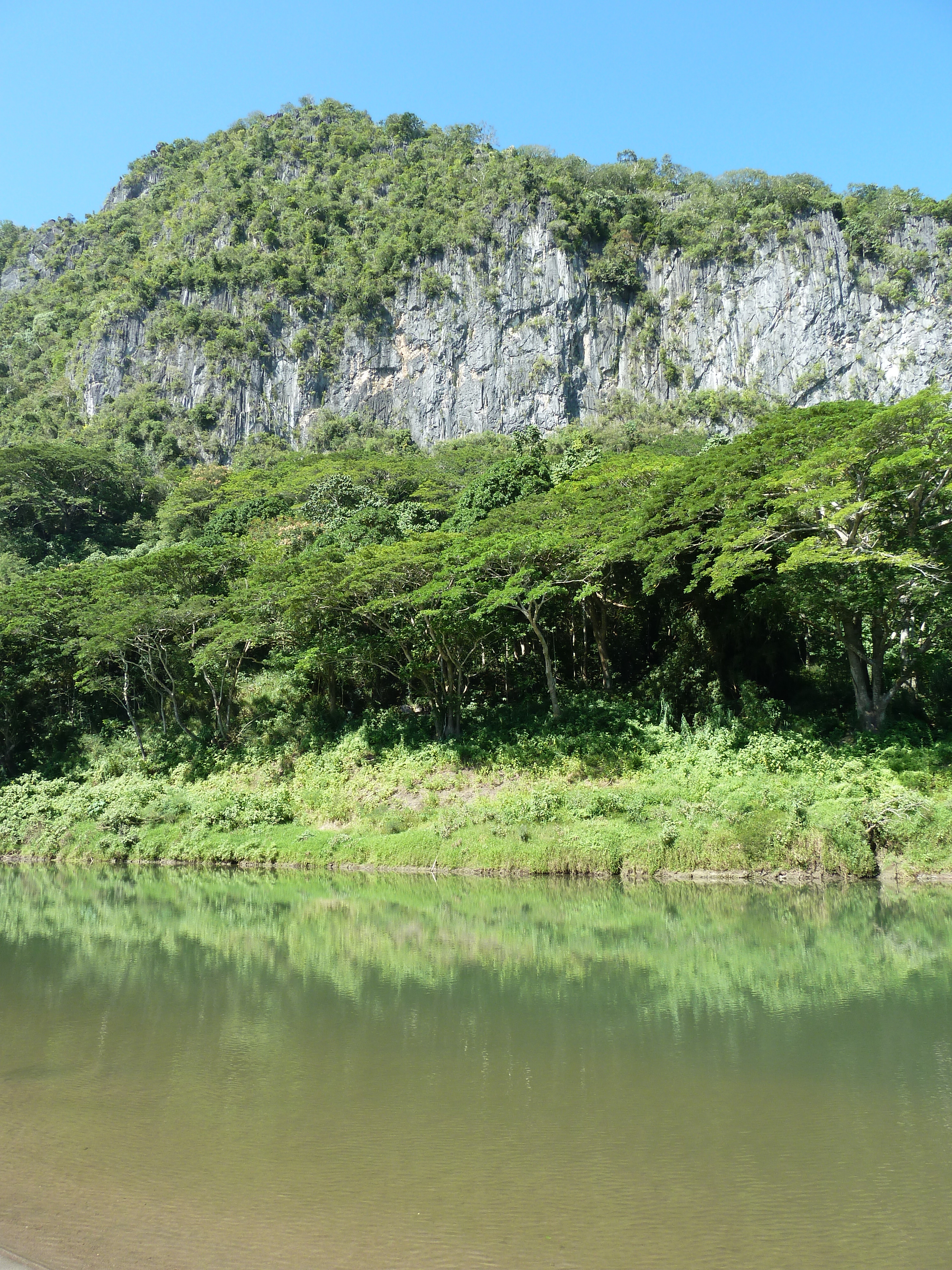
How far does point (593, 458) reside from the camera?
121ft

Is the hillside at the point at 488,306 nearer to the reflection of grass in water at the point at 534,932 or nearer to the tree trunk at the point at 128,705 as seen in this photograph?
the tree trunk at the point at 128,705

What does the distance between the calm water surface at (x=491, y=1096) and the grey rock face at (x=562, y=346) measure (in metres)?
77.9

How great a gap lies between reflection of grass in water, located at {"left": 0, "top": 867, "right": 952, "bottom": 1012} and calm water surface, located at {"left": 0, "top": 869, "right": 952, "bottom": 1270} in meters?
0.08

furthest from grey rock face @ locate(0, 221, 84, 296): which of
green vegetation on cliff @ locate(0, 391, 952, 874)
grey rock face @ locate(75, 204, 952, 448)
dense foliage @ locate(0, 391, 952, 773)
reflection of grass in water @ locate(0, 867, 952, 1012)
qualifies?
reflection of grass in water @ locate(0, 867, 952, 1012)

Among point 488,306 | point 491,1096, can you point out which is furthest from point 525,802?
point 488,306

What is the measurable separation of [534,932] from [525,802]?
694 centimetres

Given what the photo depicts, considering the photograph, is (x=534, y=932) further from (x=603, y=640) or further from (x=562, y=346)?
(x=562, y=346)

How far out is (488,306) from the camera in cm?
9188

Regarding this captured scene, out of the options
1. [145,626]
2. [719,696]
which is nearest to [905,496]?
[719,696]

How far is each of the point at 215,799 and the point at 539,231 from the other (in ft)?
278

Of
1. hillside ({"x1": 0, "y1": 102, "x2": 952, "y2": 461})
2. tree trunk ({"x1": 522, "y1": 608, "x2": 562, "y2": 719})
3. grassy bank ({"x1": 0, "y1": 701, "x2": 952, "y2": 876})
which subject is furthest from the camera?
hillside ({"x1": 0, "y1": 102, "x2": 952, "y2": 461})

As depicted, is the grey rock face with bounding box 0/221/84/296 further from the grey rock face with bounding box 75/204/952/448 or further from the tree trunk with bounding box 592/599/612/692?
the tree trunk with bounding box 592/599/612/692

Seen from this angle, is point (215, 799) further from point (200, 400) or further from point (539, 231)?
point (539, 231)

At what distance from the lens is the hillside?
84938 mm
